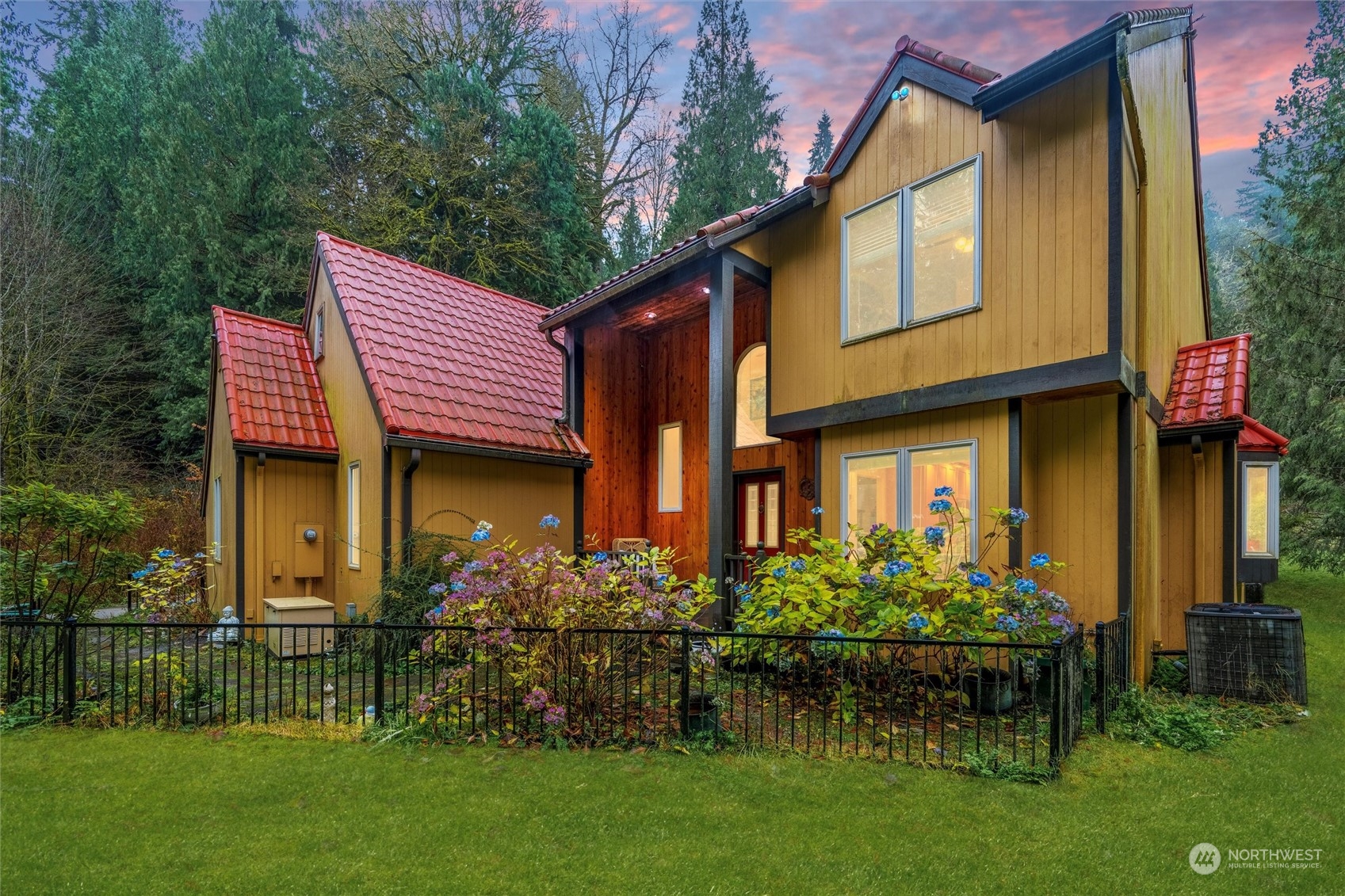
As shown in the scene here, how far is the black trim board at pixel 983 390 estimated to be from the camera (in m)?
5.34

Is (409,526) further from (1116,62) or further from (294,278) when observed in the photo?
(294,278)

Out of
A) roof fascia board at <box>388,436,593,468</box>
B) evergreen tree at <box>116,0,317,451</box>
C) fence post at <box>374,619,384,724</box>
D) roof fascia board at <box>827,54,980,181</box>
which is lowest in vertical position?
fence post at <box>374,619,384,724</box>

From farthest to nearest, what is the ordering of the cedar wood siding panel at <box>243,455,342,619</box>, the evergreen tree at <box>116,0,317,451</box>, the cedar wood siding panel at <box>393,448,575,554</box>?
the evergreen tree at <box>116,0,317,451</box>, the cedar wood siding panel at <box>243,455,342,619</box>, the cedar wood siding panel at <box>393,448,575,554</box>

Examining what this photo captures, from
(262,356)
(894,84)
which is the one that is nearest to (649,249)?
(262,356)

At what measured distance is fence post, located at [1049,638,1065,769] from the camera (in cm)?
404

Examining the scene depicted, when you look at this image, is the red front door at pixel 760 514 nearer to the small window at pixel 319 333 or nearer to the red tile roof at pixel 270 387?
the red tile roof at pixel 270 387

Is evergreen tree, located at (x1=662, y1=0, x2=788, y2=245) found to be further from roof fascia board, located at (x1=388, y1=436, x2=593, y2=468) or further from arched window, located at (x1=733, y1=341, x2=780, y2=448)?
roof fascia board, located at (x1=388, y1=436, x2=593, y2=468)

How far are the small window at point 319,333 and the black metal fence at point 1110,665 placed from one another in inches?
425

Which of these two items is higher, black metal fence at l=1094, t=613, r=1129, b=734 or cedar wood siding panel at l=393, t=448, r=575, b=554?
cedar wood siding panel at l=393, t=448, r=575, b=554

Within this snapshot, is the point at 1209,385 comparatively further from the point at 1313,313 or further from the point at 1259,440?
the point at 1313,313

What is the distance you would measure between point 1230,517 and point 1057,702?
4.15 meters

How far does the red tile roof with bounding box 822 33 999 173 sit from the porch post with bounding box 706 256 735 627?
6.81 feet

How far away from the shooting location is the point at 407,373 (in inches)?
350

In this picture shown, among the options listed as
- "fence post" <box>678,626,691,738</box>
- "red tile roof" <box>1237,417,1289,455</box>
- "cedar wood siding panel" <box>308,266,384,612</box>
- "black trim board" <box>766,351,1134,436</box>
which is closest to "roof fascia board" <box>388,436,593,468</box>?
"cedar wood siding panel" <box>308,266,384,612</box>
